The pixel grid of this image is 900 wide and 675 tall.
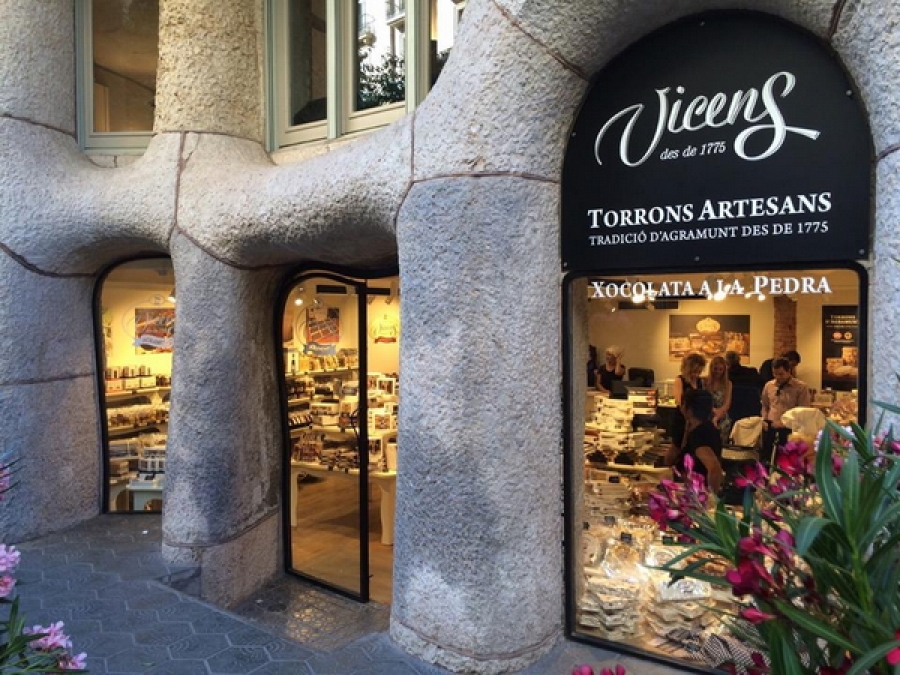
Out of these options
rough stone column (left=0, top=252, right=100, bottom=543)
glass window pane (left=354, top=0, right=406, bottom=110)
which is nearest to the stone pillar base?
glass window pane (left=354, top=0, right=406, bottom=110)

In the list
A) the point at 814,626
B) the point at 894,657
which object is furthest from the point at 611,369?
the point at 894,657

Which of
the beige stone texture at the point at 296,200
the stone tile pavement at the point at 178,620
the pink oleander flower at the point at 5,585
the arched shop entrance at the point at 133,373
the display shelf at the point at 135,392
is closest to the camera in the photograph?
the pink oleander flower at the point at 5,585

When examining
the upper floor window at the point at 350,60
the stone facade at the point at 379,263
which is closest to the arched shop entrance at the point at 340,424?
the stone facade at the point at 379,263

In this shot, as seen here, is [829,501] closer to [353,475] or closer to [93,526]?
[353,475]

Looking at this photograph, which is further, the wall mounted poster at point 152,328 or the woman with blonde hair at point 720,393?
the wall mounted poster at point 152,328

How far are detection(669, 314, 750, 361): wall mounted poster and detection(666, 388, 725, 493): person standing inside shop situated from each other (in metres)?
0.31

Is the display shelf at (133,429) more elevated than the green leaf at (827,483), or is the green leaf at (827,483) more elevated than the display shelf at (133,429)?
the green leaf at (827,483)

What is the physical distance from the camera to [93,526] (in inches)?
256

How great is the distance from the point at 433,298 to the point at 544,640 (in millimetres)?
2091

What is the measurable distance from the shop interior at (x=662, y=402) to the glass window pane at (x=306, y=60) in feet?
10.4

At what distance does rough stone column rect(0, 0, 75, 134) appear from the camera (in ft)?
19.6

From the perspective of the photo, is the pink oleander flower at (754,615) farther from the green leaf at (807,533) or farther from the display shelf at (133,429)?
the display shelf at (133,429)

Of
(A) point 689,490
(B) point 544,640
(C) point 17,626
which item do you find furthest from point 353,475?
(A) point 689,490

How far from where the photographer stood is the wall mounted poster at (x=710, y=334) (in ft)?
13.3
